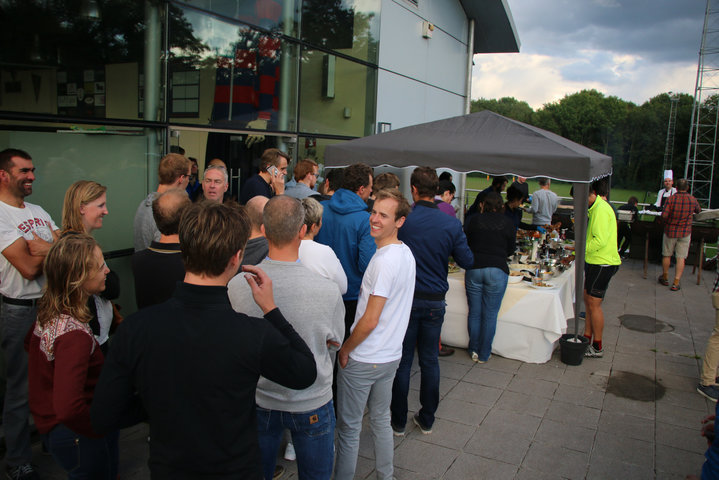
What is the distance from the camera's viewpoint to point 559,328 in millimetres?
5570

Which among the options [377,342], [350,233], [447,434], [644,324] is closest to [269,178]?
[350,233]

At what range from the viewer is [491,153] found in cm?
588

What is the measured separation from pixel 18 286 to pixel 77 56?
2.33 m

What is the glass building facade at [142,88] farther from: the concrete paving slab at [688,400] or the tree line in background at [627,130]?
the tree line in background at [627,130]

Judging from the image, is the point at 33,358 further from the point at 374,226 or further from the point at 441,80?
the point at 441,80

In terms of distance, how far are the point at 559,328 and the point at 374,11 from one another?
6752 mm

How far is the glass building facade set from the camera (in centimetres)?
439

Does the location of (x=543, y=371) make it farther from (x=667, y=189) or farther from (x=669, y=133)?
(x=669, y=133)

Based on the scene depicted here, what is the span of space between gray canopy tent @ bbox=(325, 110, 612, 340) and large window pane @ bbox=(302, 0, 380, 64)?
7.50 feet

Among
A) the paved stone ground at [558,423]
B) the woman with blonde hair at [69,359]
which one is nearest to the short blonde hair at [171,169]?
the woman with blonde hair at [69,359]

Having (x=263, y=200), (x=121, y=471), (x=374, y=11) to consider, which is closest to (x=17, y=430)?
(x=121, y=471)

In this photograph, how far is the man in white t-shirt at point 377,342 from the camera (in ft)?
9.75

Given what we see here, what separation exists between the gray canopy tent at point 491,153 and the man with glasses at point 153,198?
3.01 m

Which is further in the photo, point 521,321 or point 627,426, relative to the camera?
point 521,321
